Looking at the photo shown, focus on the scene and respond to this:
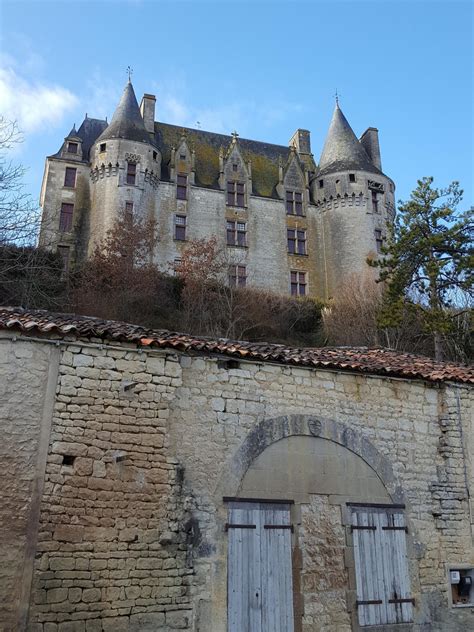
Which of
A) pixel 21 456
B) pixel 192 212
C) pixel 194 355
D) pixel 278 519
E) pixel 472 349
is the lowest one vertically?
pixel 278 519

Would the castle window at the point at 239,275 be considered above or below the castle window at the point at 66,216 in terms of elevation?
below

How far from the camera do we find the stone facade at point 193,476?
6871 millimetres

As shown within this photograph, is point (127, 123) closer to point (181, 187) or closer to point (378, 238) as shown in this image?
point (181, 187)

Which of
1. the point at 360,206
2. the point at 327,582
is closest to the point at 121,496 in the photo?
the point at 327,582

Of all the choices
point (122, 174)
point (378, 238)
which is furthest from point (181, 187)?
point (378, 238)

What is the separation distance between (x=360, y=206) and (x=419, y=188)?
13.0 meters

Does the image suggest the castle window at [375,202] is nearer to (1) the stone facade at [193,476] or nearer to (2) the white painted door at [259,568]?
(1) the stone facade at [193,476]

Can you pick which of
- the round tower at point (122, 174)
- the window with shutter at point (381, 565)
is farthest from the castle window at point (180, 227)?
the window with shutter at point (381, 565)

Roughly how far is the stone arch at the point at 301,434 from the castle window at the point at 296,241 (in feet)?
78.7

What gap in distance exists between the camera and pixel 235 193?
1283 inches

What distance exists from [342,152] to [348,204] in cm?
359

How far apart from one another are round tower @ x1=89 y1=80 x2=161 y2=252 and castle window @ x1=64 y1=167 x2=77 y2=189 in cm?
118

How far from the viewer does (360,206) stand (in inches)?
1278

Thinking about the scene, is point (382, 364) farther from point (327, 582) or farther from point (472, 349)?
point (472, 349)
